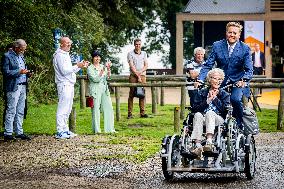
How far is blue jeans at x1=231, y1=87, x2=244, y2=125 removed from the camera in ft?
40.6

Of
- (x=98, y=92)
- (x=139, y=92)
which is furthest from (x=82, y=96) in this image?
(x=98, y=92)

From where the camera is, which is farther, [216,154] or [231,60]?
[231,60]

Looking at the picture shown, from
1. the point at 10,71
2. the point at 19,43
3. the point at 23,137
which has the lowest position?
the point at 23,137

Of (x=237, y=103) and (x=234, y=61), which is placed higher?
(x=234, y=61)

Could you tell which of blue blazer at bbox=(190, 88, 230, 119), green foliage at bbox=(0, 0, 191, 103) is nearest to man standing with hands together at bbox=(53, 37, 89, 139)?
green foliage at bbox=(0, 0, 191, 103)

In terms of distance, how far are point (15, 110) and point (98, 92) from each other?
192 centimetres

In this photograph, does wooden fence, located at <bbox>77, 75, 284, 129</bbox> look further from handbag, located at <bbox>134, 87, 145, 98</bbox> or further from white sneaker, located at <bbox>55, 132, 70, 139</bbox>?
white sneaker, located at <bbox>55, 132, 70, 139</bbox>

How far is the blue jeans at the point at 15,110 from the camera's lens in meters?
16.0

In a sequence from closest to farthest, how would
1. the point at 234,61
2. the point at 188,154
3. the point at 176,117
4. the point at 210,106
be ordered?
the point at 188,154 → the point at 210,106 → the point at 234,61 → the point at 176,117

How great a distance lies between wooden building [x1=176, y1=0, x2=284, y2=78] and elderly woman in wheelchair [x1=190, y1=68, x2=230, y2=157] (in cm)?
2202

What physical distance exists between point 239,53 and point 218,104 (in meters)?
1.21

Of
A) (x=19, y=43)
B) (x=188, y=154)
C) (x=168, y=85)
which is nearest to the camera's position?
(x=188, y=154)

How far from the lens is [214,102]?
37.9 ft

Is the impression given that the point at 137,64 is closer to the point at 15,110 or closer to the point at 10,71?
the point at 15,110
